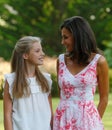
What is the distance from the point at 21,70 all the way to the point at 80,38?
1.54 ft

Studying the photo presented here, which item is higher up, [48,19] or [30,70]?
[48,19]

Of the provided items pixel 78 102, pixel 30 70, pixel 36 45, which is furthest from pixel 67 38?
pixel 78 102

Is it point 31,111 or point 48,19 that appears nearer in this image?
point 31,111

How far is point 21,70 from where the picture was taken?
169 inches

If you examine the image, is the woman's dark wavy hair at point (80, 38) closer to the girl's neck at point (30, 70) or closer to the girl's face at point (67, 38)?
the girl's face at point (67, 38)

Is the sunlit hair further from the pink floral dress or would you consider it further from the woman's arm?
the woman's arm

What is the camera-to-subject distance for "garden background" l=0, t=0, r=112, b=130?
26.5 m

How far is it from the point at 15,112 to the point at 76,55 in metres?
0.59

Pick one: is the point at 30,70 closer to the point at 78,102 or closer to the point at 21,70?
the point at 21,70

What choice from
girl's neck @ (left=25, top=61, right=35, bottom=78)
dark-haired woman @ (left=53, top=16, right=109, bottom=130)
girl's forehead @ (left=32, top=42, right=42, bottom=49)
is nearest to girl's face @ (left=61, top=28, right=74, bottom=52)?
dark-haired woman @ (left=53, top=16, right=109, bottom=130)

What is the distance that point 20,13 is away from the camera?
89.9 feet

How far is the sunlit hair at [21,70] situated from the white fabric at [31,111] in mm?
36

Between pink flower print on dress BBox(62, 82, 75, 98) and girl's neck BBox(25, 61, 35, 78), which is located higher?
girl's neck BBox(25, 61, 35, 78)

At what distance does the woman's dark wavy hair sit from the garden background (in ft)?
70.9
